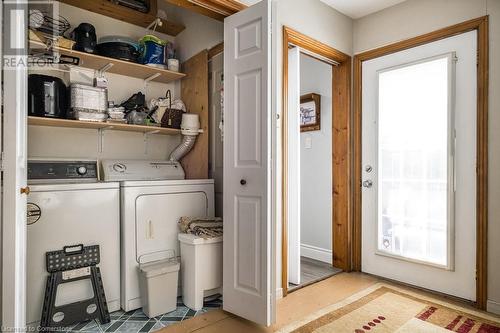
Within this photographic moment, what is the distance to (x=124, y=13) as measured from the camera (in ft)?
9.23

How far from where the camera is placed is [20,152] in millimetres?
1396

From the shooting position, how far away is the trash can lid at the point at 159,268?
2.17 metres

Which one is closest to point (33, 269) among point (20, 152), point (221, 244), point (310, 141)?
point (20, 152)

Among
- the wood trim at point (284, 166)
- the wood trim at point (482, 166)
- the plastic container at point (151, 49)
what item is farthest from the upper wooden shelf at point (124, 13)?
the wood trim at point (482, 166)

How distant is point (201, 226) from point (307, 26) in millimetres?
1979

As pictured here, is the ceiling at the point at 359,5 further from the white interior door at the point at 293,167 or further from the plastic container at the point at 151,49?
the plastic container at the point at 151,49

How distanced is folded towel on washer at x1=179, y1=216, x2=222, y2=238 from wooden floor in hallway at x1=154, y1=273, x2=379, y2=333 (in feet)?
1.86

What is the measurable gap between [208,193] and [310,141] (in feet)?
5.10

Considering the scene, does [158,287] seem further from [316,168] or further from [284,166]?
[316,168]

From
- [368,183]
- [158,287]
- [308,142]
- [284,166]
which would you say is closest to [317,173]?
[308,142]

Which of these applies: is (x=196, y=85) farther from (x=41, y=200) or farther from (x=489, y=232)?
(x=489, y=232)

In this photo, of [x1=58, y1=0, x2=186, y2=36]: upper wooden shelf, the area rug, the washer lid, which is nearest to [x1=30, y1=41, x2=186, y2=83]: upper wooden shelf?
[x1=58, y1=0, x2=186, y2=36]: upper wooden shelf

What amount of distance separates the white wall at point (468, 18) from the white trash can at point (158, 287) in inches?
91.4

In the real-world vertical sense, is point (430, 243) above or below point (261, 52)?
below
